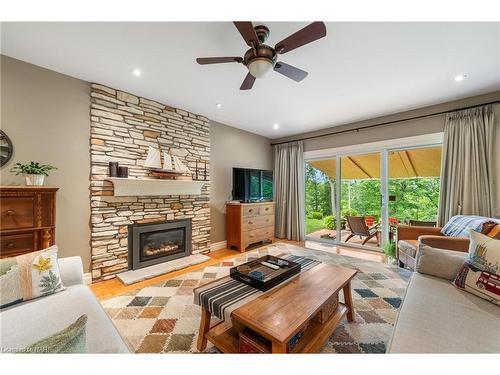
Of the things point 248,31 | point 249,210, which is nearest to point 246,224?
point 249,210

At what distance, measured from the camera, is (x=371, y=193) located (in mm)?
4098

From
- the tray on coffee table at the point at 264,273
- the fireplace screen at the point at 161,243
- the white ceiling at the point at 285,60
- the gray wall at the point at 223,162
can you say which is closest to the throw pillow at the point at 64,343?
the tray on coffee table at the point at 264,273

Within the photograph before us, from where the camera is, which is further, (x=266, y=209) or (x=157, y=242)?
(x=266, y=209)

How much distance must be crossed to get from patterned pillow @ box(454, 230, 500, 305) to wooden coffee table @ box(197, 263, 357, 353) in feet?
2.48

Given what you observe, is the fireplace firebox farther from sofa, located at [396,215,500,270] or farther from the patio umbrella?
the patio umbrella

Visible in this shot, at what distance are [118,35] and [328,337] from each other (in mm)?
2975

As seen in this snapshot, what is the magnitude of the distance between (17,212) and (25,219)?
0.09 meters

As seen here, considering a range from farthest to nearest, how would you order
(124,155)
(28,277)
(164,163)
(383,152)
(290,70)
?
1. (383,152)
2. (164,163)
3. (124,155)
4. (290,70)
5. (28,277)

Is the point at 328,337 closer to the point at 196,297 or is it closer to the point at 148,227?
the point at 196,297

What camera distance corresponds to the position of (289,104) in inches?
129

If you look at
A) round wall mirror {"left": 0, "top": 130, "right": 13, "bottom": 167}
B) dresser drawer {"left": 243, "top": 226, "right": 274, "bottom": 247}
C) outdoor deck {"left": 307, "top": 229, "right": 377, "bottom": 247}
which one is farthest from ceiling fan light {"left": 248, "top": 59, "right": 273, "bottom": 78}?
outdoor deck {"left": 307, "top": 229, "right": 377, "bottom": 247}

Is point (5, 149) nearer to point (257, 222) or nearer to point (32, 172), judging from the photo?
point (32, 172)

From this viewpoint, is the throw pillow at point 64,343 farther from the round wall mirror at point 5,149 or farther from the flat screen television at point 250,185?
the flat screen television at point 250,185

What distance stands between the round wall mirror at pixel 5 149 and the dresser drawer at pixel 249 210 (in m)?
3.04
